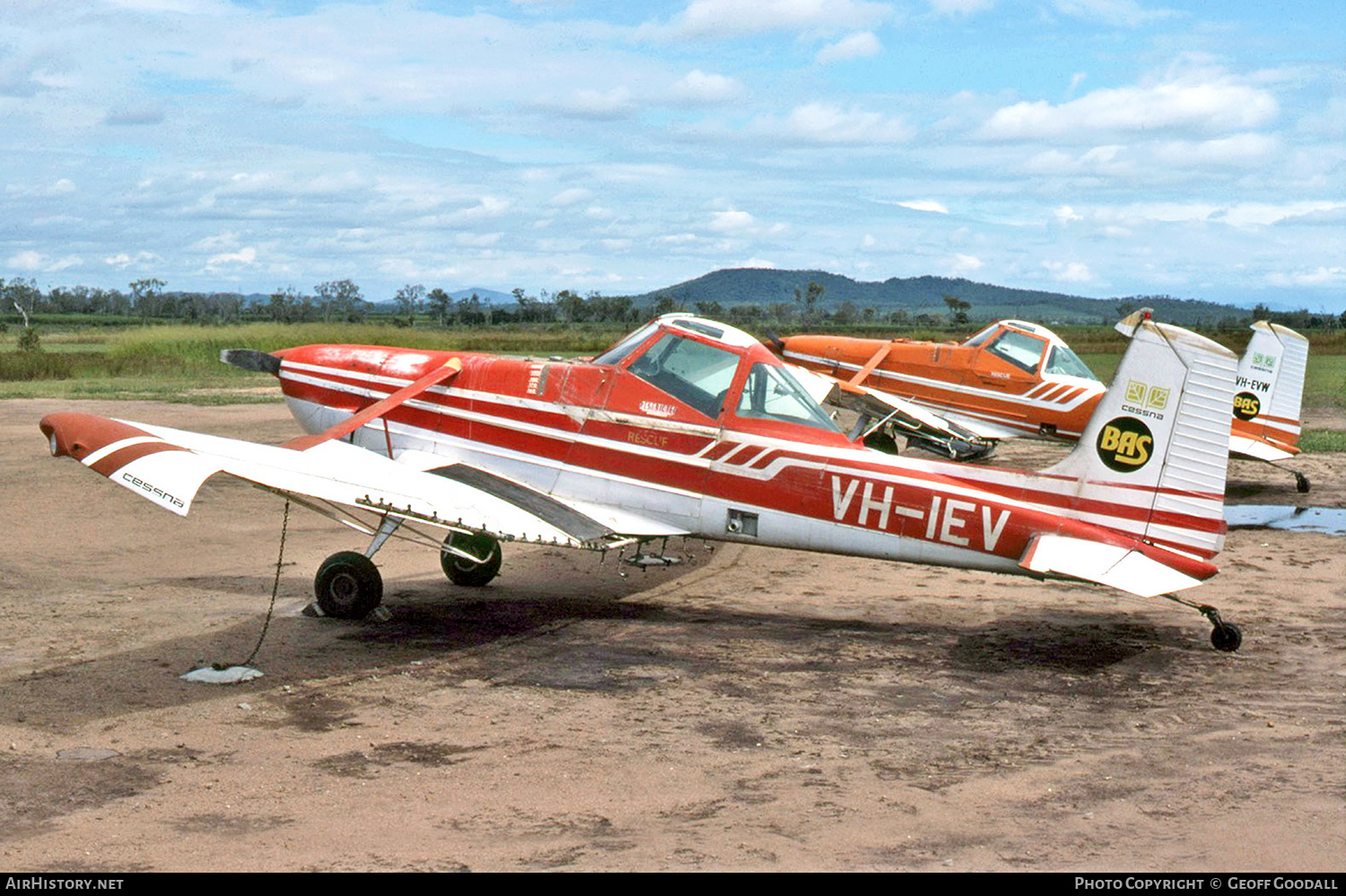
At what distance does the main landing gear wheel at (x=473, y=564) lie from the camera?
36.0 ft

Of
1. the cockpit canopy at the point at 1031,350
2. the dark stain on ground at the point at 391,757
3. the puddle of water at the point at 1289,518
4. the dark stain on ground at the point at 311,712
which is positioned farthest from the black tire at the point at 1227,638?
the cockpit canopy at the point at 1031,350

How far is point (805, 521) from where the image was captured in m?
9.27

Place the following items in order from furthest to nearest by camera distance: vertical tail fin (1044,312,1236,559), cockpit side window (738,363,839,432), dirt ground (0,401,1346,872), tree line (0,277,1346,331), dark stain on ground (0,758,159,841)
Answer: tree line (0,277,1346,331)
cockpit side window (738,363,839,432)
vertical tail fin (1044,312,1236,559)
dark stain on ground (0,758,159,841)
dirt ground (0,401,1346,872)

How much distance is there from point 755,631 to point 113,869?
5.39m

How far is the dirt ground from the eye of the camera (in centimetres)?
552

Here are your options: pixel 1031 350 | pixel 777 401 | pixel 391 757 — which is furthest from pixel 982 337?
pixel 391 757

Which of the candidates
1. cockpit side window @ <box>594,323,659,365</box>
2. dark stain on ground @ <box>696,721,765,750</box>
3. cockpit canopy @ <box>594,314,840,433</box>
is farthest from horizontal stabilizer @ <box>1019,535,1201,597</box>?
cockpit side window @ <box>594,323,659,365</box>

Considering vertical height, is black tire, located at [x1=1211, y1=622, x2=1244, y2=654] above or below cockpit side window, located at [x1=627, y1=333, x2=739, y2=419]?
below

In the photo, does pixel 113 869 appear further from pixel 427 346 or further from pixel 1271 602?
pixel 427 346

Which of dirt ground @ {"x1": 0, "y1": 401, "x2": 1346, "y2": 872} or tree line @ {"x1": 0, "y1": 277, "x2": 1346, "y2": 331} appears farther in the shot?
tree line @ {"x1": 0, "y1": 277, "x2": 1346, "y2": 331}

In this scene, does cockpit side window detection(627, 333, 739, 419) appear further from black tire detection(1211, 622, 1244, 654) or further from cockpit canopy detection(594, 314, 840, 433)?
black tire detection(1211, 622, 1244, 654)

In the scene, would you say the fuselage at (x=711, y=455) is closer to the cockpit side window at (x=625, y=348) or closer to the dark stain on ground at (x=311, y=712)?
the cockpit side window at (x=625, y=348)

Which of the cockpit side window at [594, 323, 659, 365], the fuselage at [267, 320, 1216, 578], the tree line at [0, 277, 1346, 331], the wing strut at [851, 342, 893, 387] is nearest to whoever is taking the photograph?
the fuselage at [267, 320, 1216, 578]

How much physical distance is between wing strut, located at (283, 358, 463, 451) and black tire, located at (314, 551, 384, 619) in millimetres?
1068
